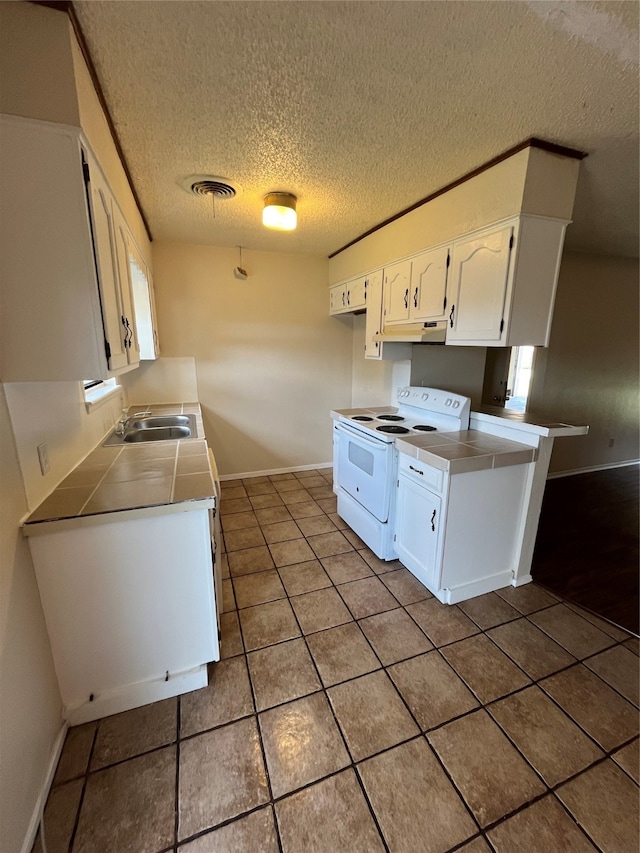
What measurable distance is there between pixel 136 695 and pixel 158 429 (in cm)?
172

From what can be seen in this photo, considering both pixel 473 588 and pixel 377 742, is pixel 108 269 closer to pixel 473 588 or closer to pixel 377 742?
pixel 377 742

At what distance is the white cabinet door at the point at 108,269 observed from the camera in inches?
48.7

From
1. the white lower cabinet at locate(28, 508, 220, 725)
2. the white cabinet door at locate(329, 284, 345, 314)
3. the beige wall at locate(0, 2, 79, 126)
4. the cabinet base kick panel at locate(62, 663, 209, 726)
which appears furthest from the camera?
the white cabinet door at locate(329, 284, 345, 314)

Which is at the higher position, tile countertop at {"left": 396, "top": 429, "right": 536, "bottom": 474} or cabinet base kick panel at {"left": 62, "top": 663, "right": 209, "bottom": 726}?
tile countertop at {"left": 396, "top": 429, "right": 536, "bottom": 474}

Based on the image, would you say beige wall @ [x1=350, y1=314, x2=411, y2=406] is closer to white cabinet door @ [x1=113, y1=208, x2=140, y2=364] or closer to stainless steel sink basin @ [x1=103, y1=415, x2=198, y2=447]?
stainless steel sink basin @ [x1=103, y1=415, x2=198, y2=447]

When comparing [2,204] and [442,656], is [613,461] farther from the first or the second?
[2,204]

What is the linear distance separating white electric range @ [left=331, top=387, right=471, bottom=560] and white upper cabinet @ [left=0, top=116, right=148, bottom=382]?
175 centimetres

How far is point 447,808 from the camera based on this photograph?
119 centimetres

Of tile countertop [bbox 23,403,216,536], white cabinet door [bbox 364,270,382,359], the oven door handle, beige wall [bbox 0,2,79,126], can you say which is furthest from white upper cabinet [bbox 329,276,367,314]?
beige wall [bbox 0,2,79,126]

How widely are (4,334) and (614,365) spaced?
5.45 meters

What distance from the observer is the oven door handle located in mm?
2402

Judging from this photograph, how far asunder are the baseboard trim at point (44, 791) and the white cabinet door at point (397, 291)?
2.99m

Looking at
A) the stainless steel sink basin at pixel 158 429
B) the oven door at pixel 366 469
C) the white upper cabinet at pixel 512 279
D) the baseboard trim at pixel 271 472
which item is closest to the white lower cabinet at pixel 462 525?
the oven door at pixel 366 469

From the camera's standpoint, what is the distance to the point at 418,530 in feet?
7.32
